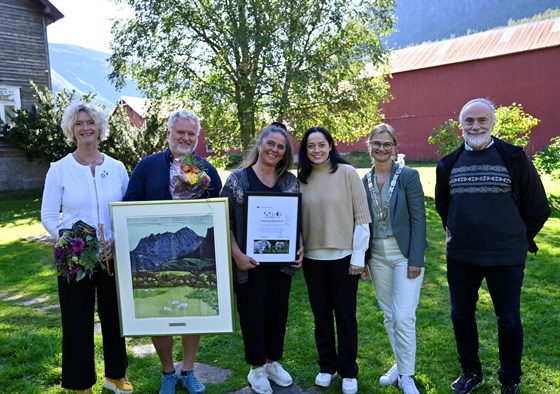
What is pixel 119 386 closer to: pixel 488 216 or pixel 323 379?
pixel 323 379

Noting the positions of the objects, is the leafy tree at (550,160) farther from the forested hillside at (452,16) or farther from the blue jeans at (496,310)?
the forested hillside at (452,16)

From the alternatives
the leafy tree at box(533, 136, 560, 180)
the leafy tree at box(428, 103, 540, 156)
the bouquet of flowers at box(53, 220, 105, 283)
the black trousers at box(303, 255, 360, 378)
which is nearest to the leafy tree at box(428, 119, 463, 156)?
the leafy tree at box(428, 103, 540, 156)

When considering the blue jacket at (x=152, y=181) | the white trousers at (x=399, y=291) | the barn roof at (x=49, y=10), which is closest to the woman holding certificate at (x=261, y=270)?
the blue jacket at (x=152, y=181)

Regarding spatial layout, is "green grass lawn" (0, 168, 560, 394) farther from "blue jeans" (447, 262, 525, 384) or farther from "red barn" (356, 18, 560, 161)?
"red barn" (356, 18, 560, 161)

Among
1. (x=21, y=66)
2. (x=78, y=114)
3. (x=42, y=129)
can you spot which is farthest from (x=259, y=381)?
(x=21, y=66)

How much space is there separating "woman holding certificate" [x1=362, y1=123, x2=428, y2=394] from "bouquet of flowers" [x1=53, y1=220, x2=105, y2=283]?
84.0 inches

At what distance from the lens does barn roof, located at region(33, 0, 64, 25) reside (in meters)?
20.1

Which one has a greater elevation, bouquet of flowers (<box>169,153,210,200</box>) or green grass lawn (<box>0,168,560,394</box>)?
bouquet of flowers (<box>169,153,210,200</box>)

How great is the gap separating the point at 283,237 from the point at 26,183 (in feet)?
64.1

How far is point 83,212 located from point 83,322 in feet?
2.73

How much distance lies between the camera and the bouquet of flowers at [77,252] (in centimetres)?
325

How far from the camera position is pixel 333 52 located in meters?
12.0

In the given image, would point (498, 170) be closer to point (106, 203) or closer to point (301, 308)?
point (106, 203)

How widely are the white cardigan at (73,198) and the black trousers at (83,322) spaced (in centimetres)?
40
